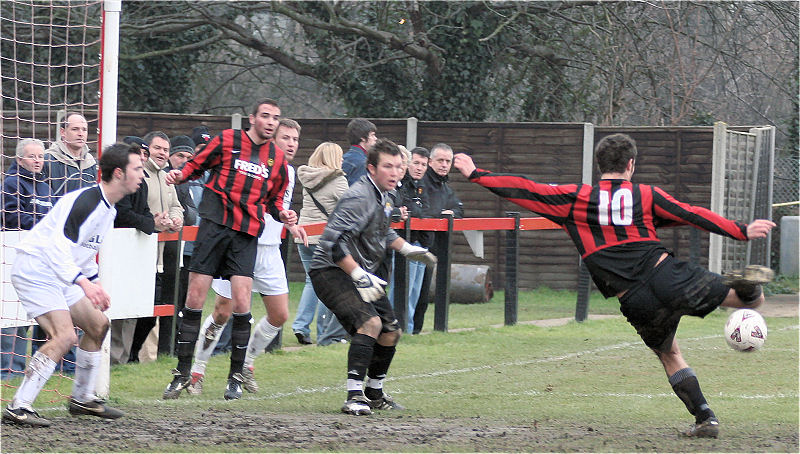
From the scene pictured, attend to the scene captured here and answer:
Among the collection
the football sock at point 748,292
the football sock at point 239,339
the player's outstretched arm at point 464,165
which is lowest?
the football sock at point 239,339

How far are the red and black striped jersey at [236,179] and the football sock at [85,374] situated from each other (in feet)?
4.72

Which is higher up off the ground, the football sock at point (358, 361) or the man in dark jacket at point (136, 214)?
the man in dark jacket at point (136, 214)

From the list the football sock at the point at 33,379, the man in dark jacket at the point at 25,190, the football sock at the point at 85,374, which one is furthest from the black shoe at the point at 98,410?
the man in dark jacket at the point at 25,190

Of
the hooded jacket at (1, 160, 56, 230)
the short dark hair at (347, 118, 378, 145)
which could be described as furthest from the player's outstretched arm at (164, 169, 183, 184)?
the short dark hair at (347, 118, 378, 145)

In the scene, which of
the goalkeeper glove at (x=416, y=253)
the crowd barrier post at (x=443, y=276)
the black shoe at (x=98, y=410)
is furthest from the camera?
the crowd barrier post at (x=443, y=276)

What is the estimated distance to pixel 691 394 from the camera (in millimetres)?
6391

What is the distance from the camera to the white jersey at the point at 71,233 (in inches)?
252

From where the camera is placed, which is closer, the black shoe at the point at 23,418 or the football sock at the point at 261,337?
the black shoe at the point at 23,418

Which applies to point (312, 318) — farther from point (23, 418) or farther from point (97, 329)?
point (23, 418)

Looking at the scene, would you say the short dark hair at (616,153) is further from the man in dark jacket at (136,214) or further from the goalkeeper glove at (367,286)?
the man in dark jacket at (136,214)

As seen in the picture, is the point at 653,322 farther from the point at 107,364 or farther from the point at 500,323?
the point at 500,323

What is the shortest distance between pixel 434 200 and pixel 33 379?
250 inches

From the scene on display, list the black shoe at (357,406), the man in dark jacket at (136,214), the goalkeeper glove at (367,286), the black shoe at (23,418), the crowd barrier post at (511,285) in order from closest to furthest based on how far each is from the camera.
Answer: the black shoe at (23,418) → the goalkeeper glove at (367,286) → the black shoe at (357,406) → the man in dark jacket at (136,214) → the crowd barrier post at (511,285)

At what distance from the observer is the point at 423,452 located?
5555 mm
